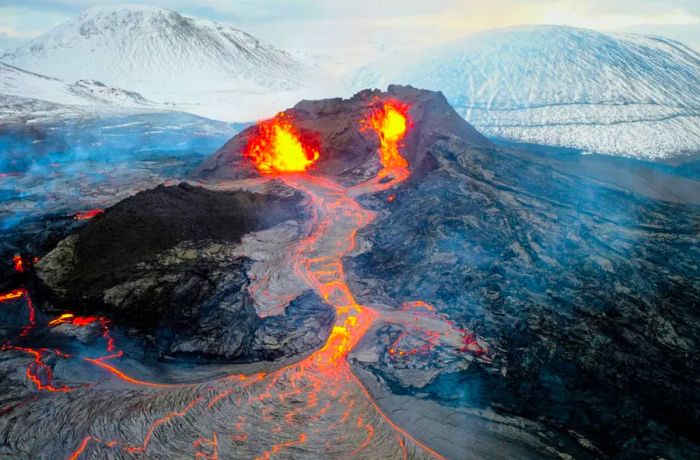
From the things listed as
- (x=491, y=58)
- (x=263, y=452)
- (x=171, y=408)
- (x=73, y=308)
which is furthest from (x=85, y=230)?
(x=491, y=58)

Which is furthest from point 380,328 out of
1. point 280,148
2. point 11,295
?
point 280,148

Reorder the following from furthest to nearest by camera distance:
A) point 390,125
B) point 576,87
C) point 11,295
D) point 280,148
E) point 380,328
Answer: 1. point 576,87
2. point 390,125
3. point 280,148
4. point 11,295
5. point 380,328

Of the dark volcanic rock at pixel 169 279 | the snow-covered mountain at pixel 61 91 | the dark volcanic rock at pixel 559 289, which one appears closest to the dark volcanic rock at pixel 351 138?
the dark volcanic rock at pixel 559 289

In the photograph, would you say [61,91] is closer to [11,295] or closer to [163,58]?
[163,58]

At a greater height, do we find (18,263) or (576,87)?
(576,87)

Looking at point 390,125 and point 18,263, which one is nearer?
point 18,263

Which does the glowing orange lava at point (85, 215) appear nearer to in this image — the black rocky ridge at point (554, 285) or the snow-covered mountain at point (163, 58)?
the black rocky ridge at point (554, 285)
